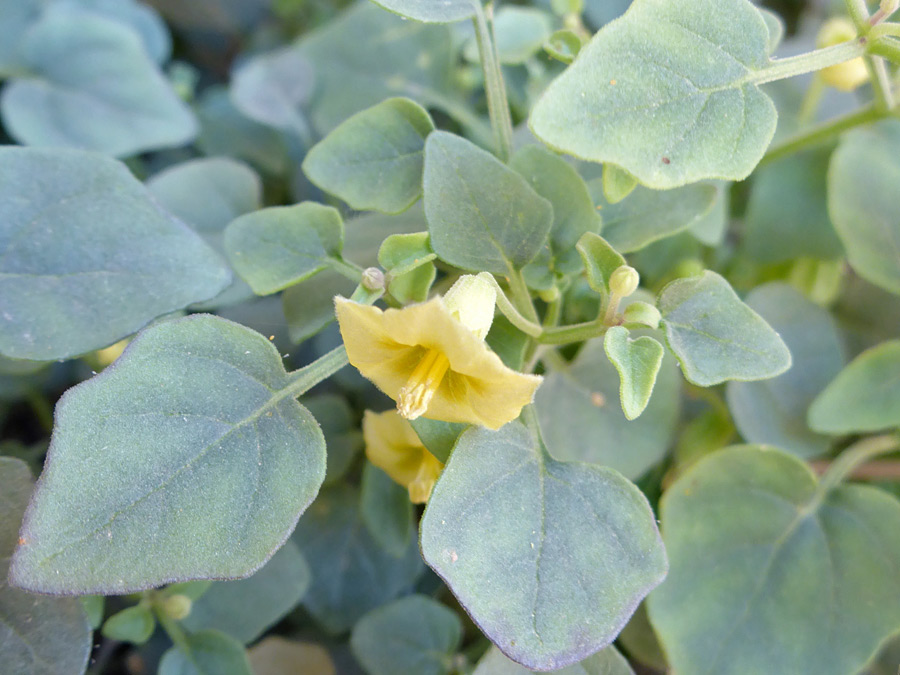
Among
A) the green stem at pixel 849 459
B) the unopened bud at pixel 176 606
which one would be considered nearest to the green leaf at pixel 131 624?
the unopened bud at pixel 176 606

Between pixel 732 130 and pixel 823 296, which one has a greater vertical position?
pixel 732 130

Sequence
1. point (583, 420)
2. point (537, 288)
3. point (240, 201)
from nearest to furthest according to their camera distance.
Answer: point (537, 288) → point (583, 420) → point (240, 201)

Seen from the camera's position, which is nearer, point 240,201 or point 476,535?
point 476,535

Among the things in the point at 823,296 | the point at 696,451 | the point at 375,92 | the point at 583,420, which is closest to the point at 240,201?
the point at 375,92

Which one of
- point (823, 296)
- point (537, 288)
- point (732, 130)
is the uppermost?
point (732, 130)

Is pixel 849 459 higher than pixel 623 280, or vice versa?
pixel 623 280

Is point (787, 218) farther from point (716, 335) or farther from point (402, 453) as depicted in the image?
point (402, 453)

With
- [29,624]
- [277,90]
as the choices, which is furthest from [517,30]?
[29,624]

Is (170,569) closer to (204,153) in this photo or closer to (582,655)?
(582,655)
